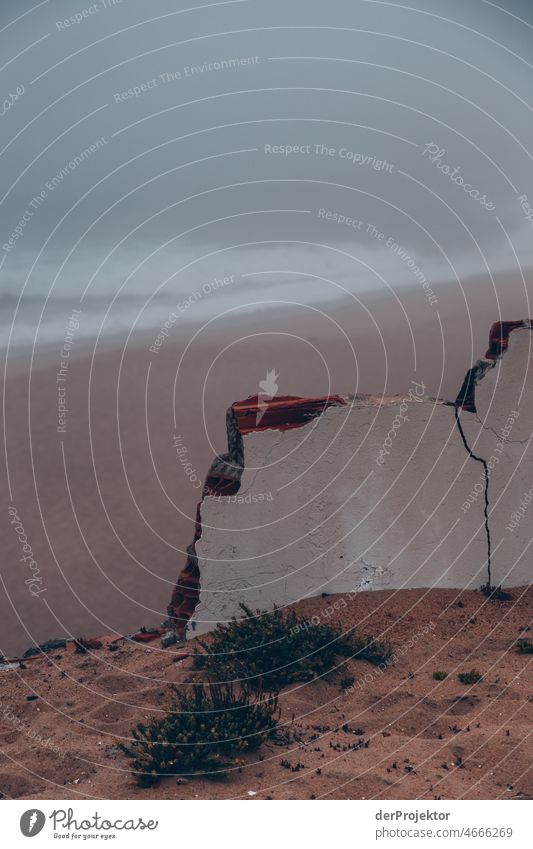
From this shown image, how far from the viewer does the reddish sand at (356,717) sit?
783cm

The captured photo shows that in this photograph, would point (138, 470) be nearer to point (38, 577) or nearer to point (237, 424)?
point (38, 577)

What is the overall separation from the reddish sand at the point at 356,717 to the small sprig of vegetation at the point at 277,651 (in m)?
0.19

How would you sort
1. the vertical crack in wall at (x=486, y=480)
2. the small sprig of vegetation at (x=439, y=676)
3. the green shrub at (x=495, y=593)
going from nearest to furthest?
1. the small sprig of vegetation at (x=439, y=676)
2. the green shrub at (x=495, y=593)
3. the vertical crack in wall at (x=486, y=480)

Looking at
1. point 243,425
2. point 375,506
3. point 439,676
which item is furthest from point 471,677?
point 243,425

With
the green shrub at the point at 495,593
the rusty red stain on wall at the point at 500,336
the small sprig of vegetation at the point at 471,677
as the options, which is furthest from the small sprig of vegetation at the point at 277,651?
the rusty red stain on wall at the point at 500,336

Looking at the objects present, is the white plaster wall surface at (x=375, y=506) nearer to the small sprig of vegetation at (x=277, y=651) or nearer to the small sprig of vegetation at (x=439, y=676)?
the small sprig of vegetation at (x=277, y=651)

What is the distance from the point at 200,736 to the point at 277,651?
1.82m

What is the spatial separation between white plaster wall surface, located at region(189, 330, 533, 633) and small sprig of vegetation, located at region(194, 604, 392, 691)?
707 millimetres

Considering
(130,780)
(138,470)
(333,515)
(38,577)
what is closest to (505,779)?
(130,780)

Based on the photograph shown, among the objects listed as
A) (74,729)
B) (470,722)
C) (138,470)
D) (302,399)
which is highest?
(302,399)

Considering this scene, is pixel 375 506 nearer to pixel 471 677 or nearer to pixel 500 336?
pixel 471 677

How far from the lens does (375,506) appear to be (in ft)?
37.2

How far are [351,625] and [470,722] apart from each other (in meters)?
2.36

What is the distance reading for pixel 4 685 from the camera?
1058 cm
